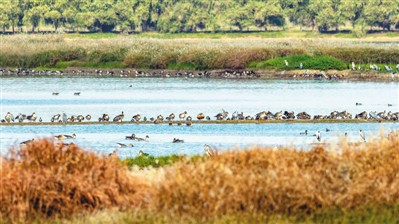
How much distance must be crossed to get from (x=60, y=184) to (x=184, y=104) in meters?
43.2

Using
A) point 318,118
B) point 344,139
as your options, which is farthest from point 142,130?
point 344,139

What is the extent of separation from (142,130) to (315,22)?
11169 centimetres

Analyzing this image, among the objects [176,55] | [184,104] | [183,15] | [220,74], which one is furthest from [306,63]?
[183,15]

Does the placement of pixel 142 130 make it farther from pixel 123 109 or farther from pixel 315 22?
pixel 315 22

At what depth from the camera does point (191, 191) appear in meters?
15.3

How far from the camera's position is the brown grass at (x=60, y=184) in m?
15.3

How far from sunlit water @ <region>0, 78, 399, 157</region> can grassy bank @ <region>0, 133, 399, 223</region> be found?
15.9 metres

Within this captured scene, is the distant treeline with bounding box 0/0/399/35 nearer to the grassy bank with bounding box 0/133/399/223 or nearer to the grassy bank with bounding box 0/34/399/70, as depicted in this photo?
the grassy bank with bounding box 0/34/399/70

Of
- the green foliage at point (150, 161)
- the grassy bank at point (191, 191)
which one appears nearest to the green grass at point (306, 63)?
the green foliage at point (150, 161)

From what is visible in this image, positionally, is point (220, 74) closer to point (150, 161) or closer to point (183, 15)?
point (150, 161)

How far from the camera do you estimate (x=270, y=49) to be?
86.1m

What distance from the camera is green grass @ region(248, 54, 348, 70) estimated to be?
81312mm

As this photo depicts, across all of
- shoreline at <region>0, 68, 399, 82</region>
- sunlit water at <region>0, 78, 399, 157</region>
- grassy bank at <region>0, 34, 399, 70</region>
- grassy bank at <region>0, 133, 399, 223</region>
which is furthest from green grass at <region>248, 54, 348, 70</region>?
grassy bank at <region>0, 133, 399, 223</region>

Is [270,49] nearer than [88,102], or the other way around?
[88,102]
